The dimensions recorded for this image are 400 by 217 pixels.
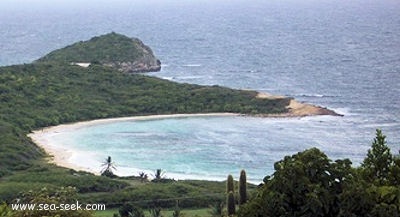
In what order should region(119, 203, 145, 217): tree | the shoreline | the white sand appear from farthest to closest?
1. the shoreline
2. the white sand
3. region(119, 203, 145, 217): tree

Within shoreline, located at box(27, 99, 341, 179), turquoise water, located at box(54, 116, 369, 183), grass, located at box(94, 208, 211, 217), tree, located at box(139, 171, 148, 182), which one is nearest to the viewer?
grass, located at box(94, 208, 211, 217)

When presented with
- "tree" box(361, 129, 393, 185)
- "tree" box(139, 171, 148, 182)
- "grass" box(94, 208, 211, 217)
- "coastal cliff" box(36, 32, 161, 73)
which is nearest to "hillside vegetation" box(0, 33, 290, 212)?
"tree" box(139, 171, 148, 182)

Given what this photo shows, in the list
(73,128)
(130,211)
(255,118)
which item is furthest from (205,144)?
(130,211)

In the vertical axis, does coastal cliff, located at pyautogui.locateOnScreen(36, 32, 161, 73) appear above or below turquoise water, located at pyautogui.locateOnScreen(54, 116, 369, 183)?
above

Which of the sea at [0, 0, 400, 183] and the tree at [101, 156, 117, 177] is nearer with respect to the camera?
the tree at [101, 156, 117, 177]

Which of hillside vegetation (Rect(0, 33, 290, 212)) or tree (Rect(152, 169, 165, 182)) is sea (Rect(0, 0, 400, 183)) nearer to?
tree (Rect(152, 169, 165, 182))

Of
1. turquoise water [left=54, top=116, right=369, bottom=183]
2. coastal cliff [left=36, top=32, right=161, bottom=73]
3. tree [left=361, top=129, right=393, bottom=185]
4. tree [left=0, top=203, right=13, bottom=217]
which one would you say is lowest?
tree [left=0, top=203, right=13, bottom=217]
